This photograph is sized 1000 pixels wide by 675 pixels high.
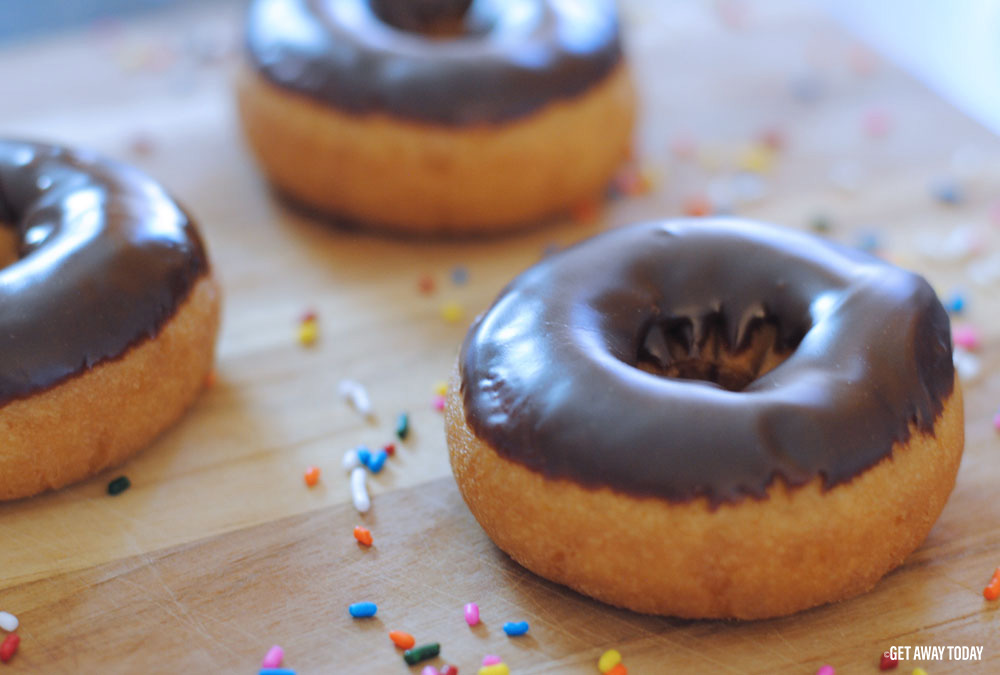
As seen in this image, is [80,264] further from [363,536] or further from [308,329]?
[363,536]

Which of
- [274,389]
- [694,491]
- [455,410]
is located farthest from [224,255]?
[694,491]

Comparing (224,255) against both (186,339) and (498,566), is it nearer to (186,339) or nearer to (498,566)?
(186,339)

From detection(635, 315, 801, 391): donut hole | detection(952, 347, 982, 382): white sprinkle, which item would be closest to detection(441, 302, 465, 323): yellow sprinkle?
detection(635, 315, 801, 391): donut hole

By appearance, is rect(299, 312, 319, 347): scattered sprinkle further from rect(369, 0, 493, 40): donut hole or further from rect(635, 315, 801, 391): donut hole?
rect(369, 0, 493, 40): donut hole

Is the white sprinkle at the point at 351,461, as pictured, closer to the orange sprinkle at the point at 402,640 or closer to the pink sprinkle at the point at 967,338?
the orange sprinkle at the point at 402,640

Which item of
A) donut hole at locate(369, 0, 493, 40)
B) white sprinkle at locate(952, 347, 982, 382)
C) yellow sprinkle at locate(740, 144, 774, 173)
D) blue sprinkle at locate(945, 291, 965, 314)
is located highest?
donut hole at locate(369, 0, 493, 40)
